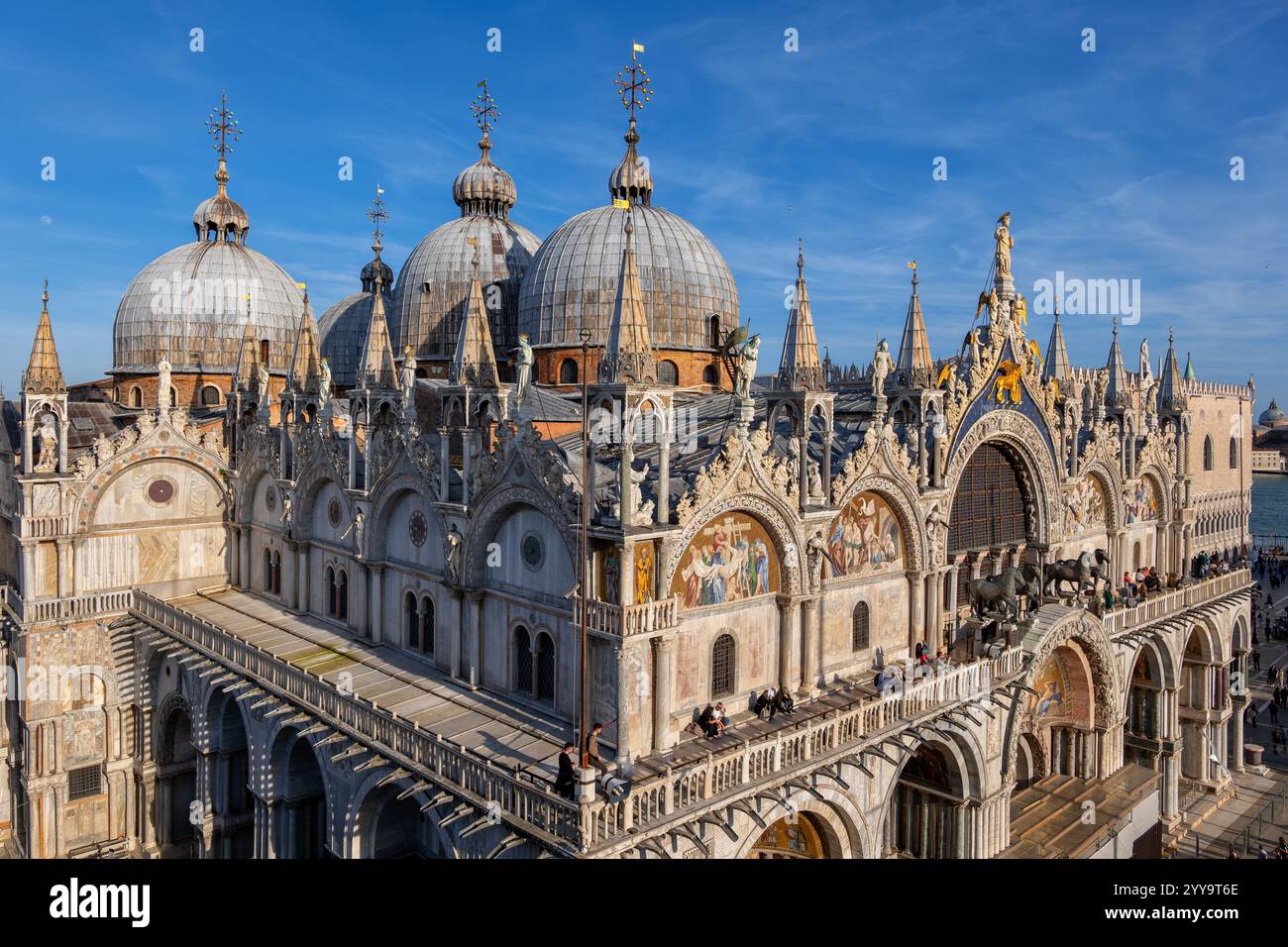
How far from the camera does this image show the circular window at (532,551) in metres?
25.3

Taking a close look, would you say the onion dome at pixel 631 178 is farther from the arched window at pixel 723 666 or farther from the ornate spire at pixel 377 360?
the arched window at pixel 723 666

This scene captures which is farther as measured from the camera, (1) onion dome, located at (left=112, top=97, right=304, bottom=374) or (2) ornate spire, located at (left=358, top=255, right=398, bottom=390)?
(1) onion dome, located at (left=112, top=97, right=304, bottom=374)

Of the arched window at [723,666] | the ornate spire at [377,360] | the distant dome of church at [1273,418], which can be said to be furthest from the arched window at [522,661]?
the distant dome of church at [1273,418]

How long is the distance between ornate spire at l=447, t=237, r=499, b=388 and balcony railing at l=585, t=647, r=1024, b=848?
1344 cm

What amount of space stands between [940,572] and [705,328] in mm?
15750

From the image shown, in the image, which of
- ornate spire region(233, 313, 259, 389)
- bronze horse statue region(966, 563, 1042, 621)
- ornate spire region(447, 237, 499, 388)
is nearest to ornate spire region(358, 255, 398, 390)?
ornate spire region(447, 237, 499, 388)

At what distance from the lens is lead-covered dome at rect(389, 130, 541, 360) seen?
46.4 meters

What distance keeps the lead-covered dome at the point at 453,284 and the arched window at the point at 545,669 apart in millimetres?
22100

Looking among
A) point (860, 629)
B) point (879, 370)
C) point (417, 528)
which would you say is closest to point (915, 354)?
point (879, 370)

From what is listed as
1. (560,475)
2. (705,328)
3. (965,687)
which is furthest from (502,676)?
(705,328)

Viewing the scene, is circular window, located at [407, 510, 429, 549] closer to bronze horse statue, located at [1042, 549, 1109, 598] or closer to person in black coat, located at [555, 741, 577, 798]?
person in black coat, located at [555, 741, 577, 798]

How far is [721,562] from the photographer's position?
24.7 meters

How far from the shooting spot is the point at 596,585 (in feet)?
74.4
